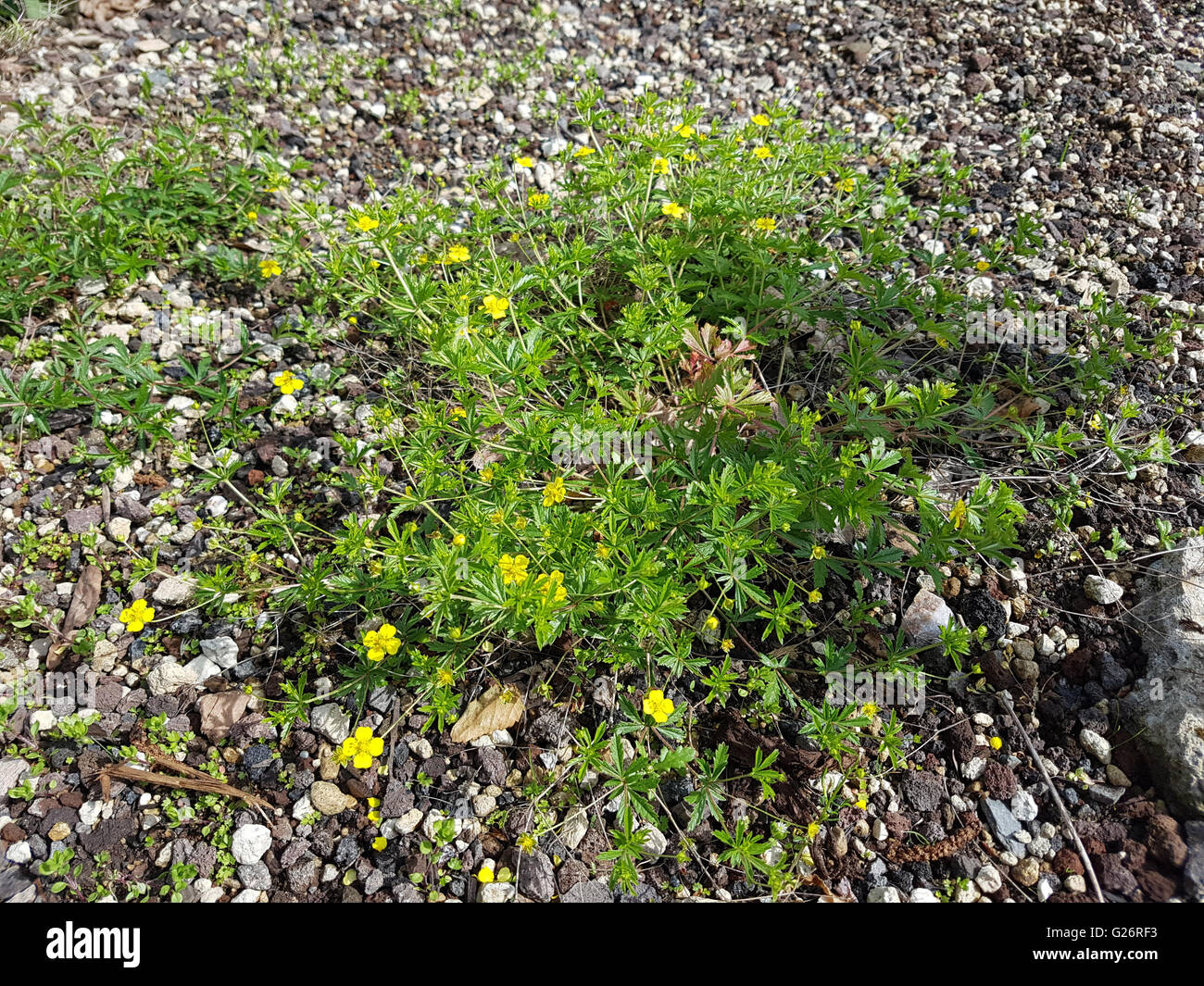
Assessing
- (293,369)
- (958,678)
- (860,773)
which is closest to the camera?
(860,773)

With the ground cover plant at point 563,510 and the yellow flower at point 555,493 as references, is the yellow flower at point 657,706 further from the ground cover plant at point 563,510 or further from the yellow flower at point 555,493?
the yellow flower at point 555,493

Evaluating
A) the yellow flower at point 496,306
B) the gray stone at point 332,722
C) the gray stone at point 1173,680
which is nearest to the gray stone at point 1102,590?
the gray stone at point 1173,680

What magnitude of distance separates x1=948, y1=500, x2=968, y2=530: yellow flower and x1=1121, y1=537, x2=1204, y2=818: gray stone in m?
0.69

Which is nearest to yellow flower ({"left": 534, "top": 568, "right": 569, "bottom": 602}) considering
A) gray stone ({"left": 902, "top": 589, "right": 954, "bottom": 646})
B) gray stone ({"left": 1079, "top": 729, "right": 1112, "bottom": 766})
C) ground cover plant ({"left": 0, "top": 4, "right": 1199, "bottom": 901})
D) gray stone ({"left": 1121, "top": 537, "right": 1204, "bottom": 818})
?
ground cover plant ({"left": 0, "top": 4, "right": 1199, "bottom": 901})

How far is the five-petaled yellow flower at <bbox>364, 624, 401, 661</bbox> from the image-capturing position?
7.08 ft

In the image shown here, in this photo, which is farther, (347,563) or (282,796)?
(347,563)

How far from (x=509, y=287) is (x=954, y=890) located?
2393 mm

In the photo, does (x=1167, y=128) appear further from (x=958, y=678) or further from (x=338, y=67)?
(x=338, y=67)

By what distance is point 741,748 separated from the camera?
2268 mm

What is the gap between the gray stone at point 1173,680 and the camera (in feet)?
6.79

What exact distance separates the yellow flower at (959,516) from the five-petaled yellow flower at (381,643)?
1.72m

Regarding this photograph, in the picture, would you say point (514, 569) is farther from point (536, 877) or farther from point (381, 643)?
point (536, 877)

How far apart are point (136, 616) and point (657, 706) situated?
1.65 metres
